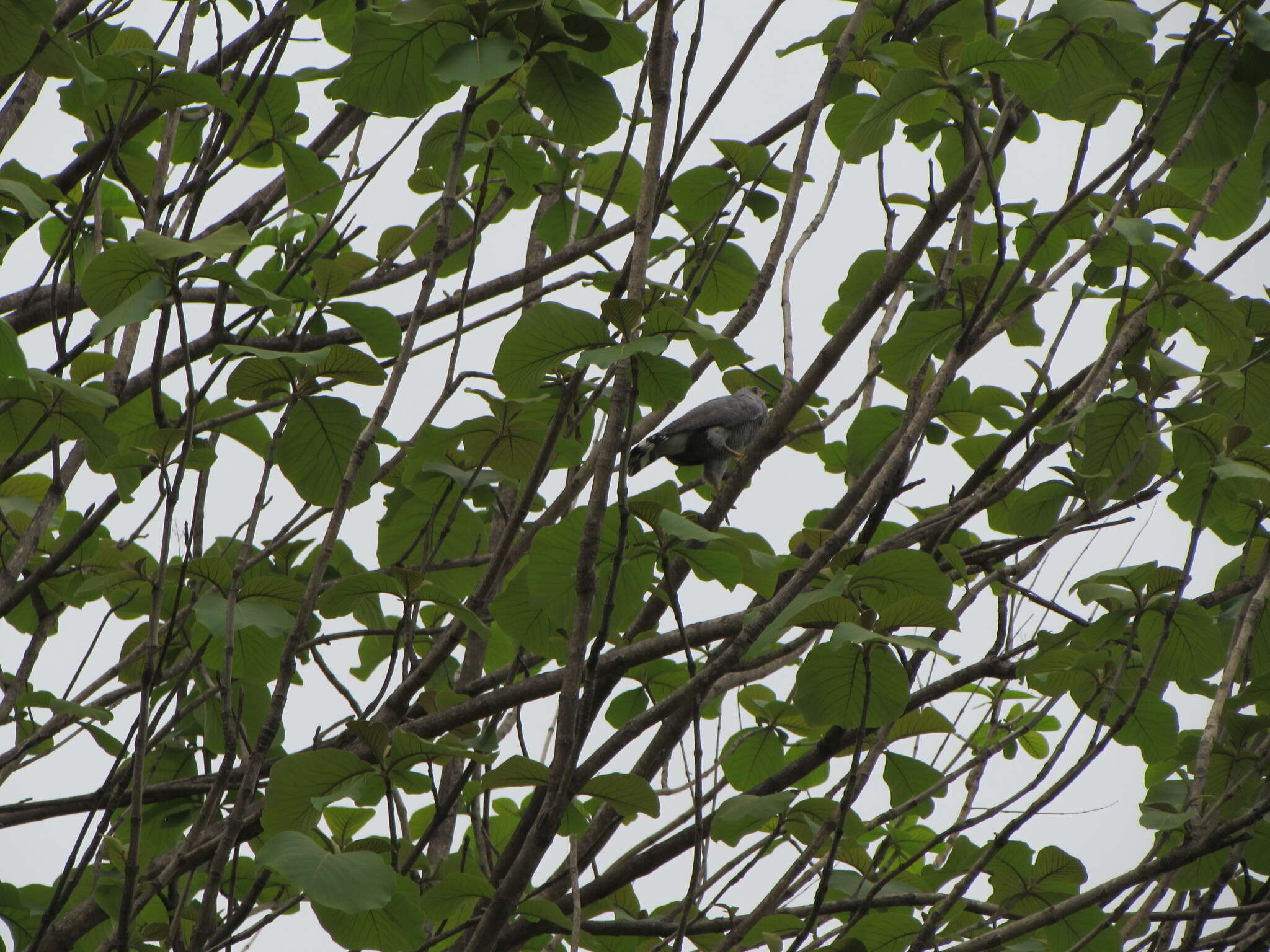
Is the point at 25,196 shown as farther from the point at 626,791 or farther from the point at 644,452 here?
the point at 644,452

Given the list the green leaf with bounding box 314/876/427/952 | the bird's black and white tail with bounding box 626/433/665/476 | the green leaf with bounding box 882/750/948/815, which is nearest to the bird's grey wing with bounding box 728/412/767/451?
the bird's black and white tail with bounding box 626/433/665/476

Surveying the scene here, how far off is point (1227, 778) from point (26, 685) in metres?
3.28

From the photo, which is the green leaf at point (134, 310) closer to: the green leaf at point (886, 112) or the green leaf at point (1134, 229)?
the green leaf at point (886, 112)

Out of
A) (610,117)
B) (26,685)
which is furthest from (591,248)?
(26,685)

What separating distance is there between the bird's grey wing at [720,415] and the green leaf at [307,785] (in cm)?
502

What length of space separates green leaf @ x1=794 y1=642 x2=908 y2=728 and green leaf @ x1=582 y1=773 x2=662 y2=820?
1.21 feet

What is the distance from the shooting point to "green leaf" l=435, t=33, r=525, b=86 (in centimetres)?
206

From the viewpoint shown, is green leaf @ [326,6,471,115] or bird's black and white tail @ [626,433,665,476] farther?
bird's black and white tail @ [626,433,665,476]

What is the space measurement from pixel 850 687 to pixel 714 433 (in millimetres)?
5096

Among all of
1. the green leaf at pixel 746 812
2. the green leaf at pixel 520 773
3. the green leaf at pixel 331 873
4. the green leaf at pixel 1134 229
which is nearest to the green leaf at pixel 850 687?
the green leaf at pixel 746 812

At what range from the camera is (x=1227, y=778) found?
2865 mm

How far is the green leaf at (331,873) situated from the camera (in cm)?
203

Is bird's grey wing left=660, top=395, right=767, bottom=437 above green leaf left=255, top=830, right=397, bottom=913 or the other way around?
above

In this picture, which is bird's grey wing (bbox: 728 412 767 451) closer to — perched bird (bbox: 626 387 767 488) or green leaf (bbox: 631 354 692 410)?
perched bird (bbox: 626 387 767 488)
